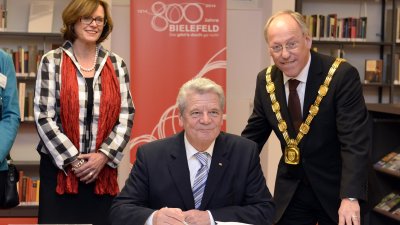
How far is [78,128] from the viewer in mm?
3164

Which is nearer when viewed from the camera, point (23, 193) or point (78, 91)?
point (78, 91)

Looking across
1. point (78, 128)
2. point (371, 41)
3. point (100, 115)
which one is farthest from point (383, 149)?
point (371, 41)

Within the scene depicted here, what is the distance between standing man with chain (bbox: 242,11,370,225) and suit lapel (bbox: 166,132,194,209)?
20.0 inches

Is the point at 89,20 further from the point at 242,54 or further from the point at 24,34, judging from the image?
the point at 242,54

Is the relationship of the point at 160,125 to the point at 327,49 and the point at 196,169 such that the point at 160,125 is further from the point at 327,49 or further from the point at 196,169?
the point at 196,169

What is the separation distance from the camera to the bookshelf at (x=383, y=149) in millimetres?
4254

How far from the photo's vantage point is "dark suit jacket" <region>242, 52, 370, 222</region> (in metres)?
2.46

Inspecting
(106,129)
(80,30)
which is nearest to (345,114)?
→ (106,129)

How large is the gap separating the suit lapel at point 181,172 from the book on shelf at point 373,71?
4.67 metres

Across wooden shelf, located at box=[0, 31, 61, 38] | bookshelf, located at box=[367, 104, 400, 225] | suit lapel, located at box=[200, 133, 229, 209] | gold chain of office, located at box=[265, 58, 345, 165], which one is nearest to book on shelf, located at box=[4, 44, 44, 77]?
wooden shelf, located at box=[0, 31, 61, 38]

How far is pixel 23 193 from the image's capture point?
584 cm

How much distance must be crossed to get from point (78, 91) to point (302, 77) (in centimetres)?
123

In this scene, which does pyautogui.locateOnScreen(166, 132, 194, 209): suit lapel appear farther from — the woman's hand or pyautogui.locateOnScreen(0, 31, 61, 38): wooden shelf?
pyautogui.locateOnScreen(0, 31, 61, 38): wooden shelf

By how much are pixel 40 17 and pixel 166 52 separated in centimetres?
135
